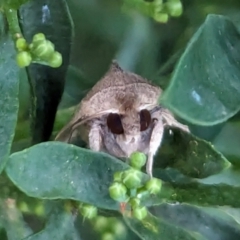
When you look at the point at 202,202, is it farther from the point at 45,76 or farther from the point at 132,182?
the point at 45,76

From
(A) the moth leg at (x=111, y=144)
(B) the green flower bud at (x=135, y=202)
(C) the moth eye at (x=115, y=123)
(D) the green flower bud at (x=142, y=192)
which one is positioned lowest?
(A) the moth leg at (x=111, y=144)

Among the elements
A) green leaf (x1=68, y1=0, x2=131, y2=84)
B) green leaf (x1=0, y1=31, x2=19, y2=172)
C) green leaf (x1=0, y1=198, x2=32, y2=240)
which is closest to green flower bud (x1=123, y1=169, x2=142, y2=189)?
green leaf (x1=0, y1=31, x2=19, y2=172)

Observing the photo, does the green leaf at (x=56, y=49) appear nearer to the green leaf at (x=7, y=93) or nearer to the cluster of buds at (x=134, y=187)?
the green leaf at (x=7, y=93)

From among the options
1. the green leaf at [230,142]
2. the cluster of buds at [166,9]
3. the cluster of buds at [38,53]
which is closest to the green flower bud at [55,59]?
the cluster of buds at [38,53]

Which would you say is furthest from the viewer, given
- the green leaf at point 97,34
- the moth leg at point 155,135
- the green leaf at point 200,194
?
the green leaf at point 97,34

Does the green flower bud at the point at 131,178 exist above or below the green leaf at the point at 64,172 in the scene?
above

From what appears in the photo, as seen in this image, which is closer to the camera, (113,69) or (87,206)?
(87,206)

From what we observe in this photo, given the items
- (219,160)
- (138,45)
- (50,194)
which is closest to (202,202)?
(219,160)
